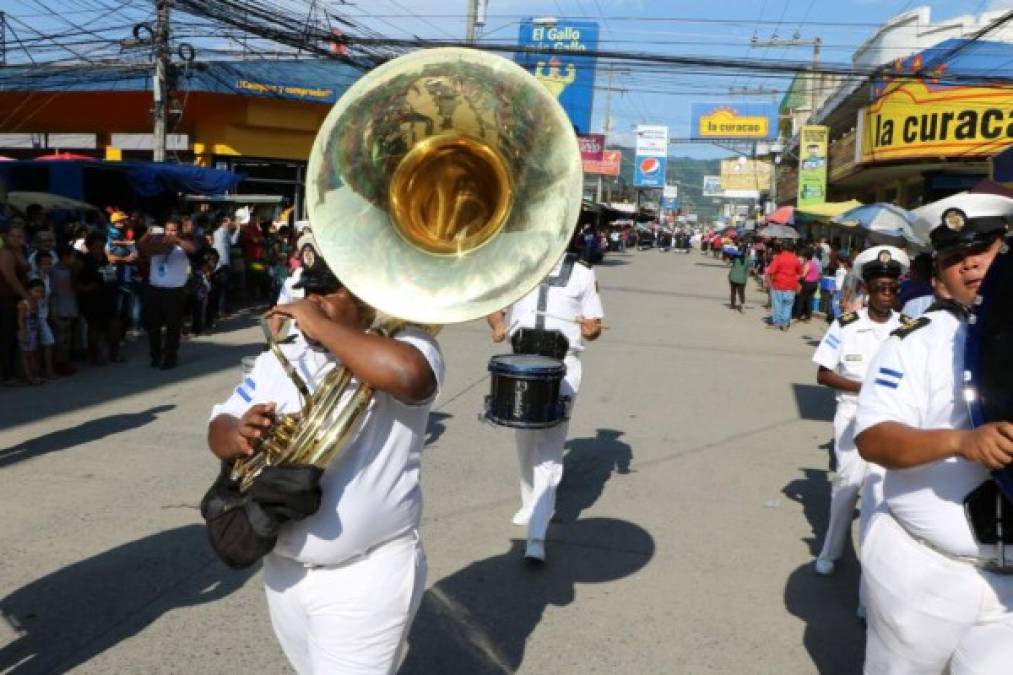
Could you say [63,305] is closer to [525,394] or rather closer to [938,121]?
[525,394]

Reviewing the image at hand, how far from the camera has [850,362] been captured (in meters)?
4.77

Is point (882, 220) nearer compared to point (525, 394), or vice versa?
point (525, 394)

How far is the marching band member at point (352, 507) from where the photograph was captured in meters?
2.19

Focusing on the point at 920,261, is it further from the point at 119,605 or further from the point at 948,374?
the point at 119,605

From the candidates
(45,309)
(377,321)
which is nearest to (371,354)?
(377,321)

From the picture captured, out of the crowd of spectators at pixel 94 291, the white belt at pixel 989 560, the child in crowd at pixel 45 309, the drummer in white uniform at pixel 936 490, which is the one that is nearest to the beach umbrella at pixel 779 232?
the crowd of spectators at pixel 94 291

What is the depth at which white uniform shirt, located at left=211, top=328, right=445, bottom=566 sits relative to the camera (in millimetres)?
2264

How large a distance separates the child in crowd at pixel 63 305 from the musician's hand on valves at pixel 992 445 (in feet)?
29.7

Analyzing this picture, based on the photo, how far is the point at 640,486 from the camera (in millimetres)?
6164

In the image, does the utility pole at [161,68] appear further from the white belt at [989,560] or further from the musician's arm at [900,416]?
the white belt at [989,560]

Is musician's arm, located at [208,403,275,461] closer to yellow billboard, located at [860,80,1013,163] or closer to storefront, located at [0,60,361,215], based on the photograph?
yellow billboard, located at [860,80,1013,163]

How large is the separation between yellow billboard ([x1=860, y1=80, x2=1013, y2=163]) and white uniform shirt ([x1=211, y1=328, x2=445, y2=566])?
16.0 metres

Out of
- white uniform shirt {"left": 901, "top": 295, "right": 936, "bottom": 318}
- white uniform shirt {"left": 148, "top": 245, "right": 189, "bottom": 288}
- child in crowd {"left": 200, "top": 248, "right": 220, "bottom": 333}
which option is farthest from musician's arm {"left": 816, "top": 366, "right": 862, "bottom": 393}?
child in crowd {"left": 200, "top": 248, "right": 220, "bottom": 333}

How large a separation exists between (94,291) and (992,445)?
940 centimetres
